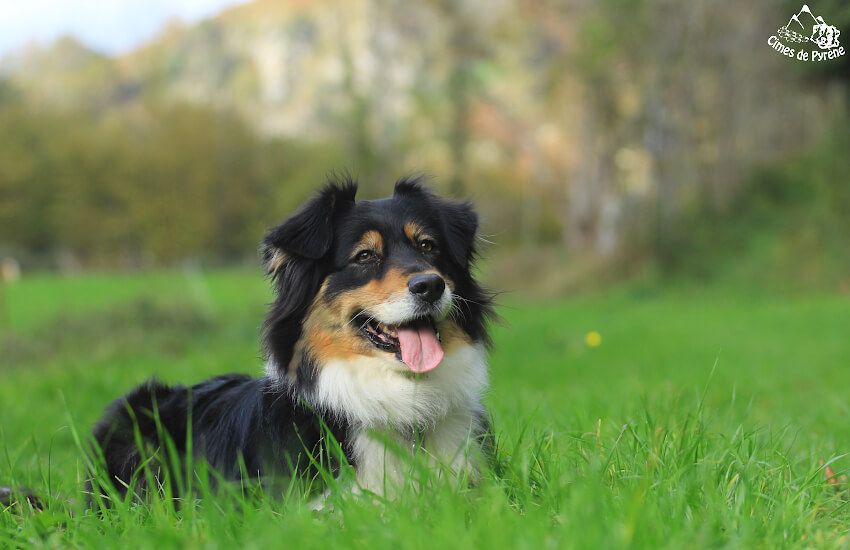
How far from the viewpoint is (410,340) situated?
360 centimetres

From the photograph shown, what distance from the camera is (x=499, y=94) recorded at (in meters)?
34.3

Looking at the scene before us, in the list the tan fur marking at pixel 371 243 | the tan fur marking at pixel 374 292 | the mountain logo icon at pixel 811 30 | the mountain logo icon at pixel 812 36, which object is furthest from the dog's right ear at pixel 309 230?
the mountain logo icon at pixel 811 30

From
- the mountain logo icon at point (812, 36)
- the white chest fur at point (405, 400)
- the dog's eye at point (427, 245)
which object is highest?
the mountain logo icon at point (812, 36)

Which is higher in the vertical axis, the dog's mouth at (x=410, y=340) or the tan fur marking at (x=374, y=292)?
the tan fur marking at (x=374, y=292)

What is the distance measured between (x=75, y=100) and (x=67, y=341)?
50011 mm

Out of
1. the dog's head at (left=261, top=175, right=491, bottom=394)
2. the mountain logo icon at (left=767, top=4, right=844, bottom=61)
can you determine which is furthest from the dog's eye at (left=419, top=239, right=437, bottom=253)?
the mountain logo icon at (left=767, top=4, right=844, bottom=61)

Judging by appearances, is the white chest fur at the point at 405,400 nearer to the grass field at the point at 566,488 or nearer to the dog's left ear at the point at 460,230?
the grass field at the point at 566,488

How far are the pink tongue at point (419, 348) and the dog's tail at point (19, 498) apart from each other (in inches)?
62.6

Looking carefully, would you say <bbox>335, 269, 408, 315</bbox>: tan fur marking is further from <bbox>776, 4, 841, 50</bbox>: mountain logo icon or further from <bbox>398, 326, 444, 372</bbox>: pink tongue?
<bbox>776, 4, 841, 50</bbox>: mountain logo icon

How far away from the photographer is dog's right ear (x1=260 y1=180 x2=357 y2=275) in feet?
12.1

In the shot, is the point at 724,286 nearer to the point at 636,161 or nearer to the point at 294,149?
the point at 636,161

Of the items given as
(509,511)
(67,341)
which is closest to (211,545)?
(509,511)

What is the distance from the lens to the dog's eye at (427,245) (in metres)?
3.85

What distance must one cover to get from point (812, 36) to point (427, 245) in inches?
748
